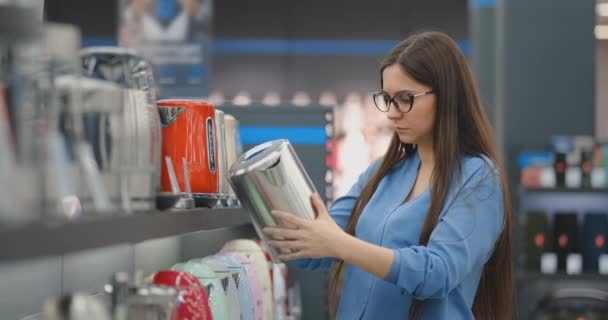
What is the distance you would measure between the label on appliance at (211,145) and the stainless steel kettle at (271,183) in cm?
22

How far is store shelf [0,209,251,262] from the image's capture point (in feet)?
2.79

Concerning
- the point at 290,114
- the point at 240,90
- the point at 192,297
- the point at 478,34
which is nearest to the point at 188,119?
the point at 192,297

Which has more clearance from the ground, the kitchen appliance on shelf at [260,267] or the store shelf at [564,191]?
the kitchen appliance on shelf at [260,267]

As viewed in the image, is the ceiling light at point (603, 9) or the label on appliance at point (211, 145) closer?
the label on appliance at point (211, 145)

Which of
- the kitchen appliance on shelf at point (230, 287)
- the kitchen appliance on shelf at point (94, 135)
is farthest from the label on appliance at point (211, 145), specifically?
the kitchen appliance on shelf at point (94, 135)

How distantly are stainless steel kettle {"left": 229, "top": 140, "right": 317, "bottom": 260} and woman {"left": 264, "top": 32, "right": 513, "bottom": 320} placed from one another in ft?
0.74

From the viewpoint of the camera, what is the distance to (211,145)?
6.39ft

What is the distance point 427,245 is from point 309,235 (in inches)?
14.9

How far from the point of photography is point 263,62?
8.34m

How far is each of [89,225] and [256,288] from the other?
111cm

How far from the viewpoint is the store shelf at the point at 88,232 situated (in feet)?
2.79

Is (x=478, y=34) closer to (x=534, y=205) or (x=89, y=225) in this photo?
(x=534, y=205)

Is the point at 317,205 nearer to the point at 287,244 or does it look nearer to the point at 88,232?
the point at 287,244

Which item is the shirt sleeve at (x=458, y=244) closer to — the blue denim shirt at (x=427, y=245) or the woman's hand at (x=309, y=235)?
the blue denim shirt at (x=427, y=245)
